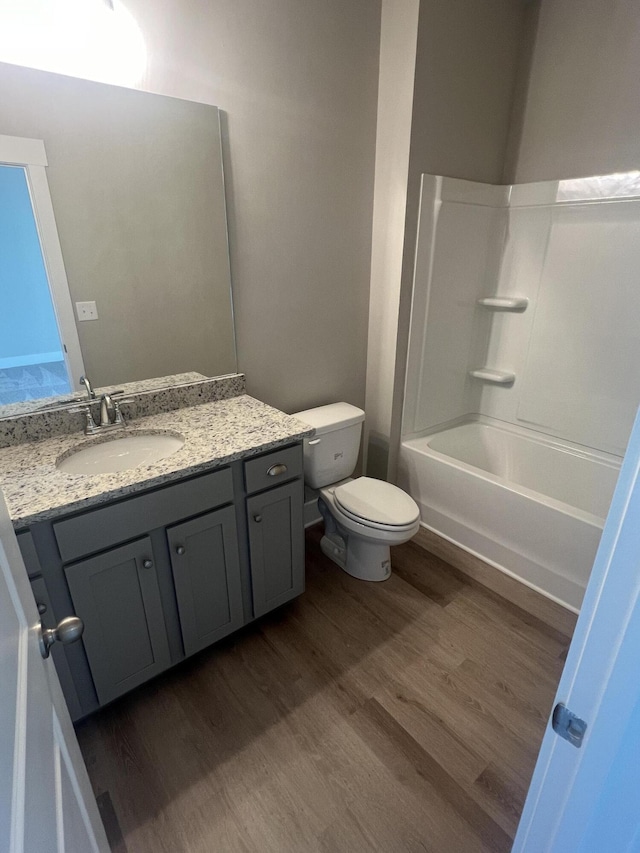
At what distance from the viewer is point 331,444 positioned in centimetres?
216

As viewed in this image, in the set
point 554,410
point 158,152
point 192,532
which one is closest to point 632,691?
point 192,532

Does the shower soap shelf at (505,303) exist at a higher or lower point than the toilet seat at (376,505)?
higher

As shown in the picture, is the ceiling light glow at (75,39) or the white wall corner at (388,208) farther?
the white wall corner at (388,208)

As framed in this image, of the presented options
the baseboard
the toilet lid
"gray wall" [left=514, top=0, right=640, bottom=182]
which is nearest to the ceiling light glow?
the toilet lid

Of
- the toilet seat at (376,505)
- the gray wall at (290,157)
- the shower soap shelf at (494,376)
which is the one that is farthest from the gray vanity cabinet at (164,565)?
the shower soap shelf at (494,376)

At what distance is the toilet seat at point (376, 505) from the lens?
1944 millimetres

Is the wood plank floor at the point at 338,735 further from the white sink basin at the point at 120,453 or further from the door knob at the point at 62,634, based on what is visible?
the door knob at the point at 62,634

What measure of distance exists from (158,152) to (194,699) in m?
1.94

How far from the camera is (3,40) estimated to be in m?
1.26

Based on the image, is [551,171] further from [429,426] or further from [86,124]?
[86,124]

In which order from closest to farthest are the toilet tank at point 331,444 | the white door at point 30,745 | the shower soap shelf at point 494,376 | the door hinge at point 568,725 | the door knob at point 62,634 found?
the white door at point 30,745
the door hinge at point 568,725
the door knob at point 62,634
the toilet tank at point 331,444
the shower soap shelf at point 494,376

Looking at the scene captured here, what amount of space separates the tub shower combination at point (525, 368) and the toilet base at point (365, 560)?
1.69 feet

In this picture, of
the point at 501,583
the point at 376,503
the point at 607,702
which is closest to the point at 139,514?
the point at 376,503

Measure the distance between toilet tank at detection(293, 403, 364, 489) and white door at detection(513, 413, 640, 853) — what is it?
155 cm
